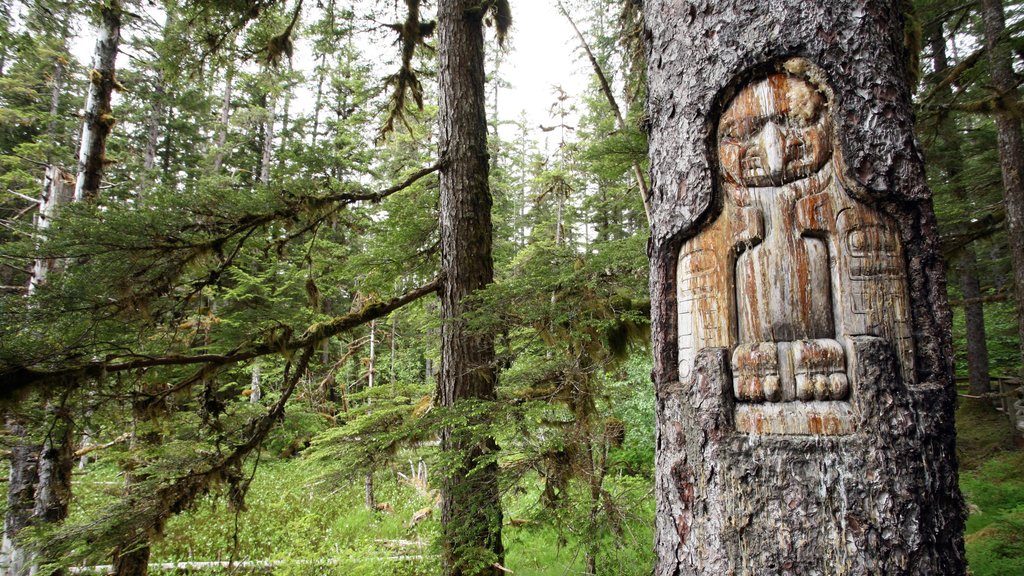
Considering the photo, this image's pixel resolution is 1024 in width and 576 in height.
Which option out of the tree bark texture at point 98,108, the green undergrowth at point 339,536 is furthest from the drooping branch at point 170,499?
the tree bark texture at point 98,108

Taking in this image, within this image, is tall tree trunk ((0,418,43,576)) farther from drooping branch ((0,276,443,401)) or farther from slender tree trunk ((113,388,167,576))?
drooping branch ((0,276,443,401))

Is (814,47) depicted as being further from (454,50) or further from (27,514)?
(27,514)

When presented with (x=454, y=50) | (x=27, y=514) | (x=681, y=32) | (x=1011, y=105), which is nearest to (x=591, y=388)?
(x=681, y=32)

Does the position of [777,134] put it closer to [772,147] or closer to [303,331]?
[772,147]

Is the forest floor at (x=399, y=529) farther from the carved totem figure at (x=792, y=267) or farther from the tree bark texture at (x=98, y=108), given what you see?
the tree bark texture at (x=98, y=108)

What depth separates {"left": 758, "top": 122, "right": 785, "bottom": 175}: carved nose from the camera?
1617 millimetres

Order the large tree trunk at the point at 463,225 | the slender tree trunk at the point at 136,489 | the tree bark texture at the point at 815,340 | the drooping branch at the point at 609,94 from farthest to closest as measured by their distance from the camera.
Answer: the drooping branch at the point at 609,94
the large tree trunk at the point at 463,225
the slender tree trunk at the point at 136,489
the tree bark texture at the point at 815,340

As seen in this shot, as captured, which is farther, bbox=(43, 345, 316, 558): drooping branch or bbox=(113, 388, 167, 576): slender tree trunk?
bbox=(113, 388, 167, 576): slender tree trunk

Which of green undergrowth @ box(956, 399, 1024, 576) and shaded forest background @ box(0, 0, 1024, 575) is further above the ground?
shaded forest background @ box(0, 0, 1024, 575)

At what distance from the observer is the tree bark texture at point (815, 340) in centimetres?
145

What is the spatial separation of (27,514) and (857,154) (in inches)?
350

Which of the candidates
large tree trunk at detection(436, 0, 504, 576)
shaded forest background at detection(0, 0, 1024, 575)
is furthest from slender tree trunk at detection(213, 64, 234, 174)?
large tree trunk at detection(436, 0, 504, 576)

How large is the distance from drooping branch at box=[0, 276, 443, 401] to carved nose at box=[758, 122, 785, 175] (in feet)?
10.1

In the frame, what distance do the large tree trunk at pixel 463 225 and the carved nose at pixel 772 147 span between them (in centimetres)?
263
